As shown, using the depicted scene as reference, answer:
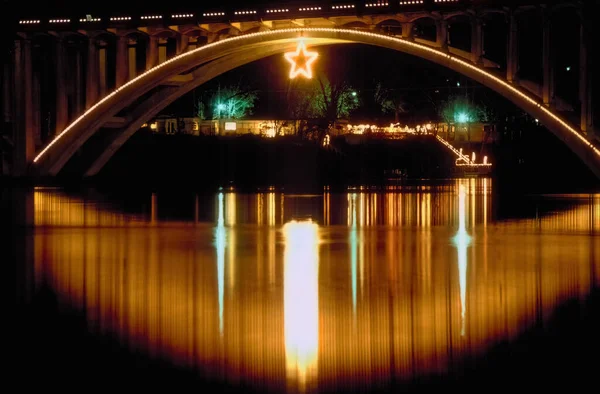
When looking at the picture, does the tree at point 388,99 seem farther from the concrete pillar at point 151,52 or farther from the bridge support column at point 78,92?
the concrete pillar at point 151,52

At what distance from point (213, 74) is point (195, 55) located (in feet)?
17.4

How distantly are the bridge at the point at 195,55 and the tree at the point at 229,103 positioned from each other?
44.3 metres

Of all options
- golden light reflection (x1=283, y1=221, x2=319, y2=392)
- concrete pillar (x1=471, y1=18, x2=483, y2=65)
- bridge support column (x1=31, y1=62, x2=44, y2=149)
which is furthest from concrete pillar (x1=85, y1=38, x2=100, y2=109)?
golden light reflection (x1=283, y1=221, x2=319, y2=392)

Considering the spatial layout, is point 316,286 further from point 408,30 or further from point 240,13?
point 240,13


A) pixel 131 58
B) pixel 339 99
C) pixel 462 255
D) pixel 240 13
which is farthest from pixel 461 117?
pixel 462 255

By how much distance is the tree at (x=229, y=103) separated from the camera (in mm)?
98688

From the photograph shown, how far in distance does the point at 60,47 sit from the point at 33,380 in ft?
137

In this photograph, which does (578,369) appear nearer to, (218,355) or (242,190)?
(218,355)

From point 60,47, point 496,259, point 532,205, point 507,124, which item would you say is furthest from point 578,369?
point 507,124

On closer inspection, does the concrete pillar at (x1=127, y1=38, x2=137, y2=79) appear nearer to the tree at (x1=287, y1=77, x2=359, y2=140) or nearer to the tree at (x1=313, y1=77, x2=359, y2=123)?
the tree at (x1=287, y1=77, x2=359, y2=140)

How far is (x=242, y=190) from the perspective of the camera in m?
42.1

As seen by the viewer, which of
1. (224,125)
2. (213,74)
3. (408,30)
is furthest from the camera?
(224,125)

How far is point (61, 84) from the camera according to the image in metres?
46.8

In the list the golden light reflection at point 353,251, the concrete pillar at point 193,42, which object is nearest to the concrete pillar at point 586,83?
the golden light reflection at point 353,251
